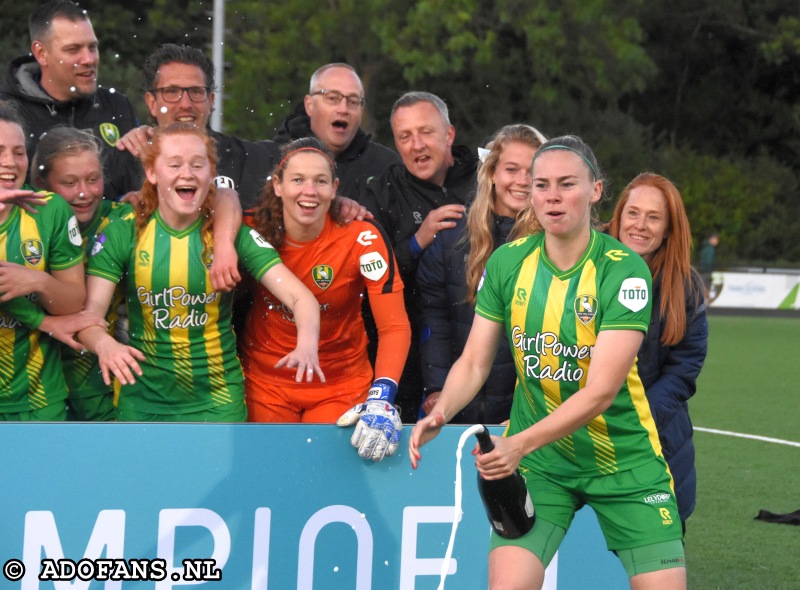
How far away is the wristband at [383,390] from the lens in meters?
4.71

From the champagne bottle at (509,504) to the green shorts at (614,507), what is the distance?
0.16ft

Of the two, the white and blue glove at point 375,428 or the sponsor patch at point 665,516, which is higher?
the white and blue glove at point 375,428

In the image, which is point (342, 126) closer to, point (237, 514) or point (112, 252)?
point (112, 252)

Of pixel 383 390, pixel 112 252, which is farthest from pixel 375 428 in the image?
pixel 112 252

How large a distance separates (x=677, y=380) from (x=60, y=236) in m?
2.56

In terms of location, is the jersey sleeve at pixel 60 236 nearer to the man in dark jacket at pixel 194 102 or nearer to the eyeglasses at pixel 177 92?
the man in dark jacket at pixel 194 102

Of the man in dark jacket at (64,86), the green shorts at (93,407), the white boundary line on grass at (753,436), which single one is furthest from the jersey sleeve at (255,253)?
the white boundary line on grass at (753,436)

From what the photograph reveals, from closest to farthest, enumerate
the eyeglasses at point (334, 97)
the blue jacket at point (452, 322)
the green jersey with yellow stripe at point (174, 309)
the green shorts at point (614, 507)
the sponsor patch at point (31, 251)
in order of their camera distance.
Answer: the green shorts at point (614, 507)
the sponsor patch at point (31, 251)
the green jersey with yellow stripe at point (174, 309)
the blue jacket at point (452, 322)
the eyeglasses at point (334, 97)

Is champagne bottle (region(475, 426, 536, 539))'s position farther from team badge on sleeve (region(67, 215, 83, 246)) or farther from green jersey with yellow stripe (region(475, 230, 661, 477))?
team badge on sleeve (region(67, 215, 83, 246))

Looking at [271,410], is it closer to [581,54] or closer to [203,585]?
[203,585]

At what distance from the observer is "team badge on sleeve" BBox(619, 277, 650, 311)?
3.94 meters

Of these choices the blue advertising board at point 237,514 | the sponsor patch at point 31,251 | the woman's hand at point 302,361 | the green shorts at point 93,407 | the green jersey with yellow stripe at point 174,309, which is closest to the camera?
the blue advertising board at point 237,514

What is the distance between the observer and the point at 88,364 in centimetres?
505

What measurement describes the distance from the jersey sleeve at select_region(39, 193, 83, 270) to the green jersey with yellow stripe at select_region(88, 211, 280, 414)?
113 mm
